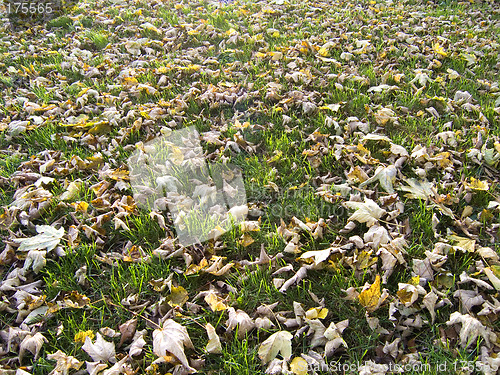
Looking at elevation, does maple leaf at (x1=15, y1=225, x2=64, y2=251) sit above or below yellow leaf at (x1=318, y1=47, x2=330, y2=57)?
below

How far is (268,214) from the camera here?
7.91 feet

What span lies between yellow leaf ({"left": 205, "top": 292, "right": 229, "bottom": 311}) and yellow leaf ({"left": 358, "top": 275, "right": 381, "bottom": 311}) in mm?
735

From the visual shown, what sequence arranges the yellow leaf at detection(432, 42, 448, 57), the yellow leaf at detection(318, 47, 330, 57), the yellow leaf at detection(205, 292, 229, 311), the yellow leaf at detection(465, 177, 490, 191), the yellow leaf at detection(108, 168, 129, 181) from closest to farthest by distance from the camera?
the yellow leaf at detection(205, 292, 229, 311) < the yellow leaf at detection(465, 177, 490, 191) < the yellow leaf at detection(108, 168, 129, 181) < the yellow leaf at detection(432, 42, 448, 57) < the yellow leaf at detection(318, 47, 330, 57)

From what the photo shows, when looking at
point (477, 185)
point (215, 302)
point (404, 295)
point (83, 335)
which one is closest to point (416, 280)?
point (404, 295)

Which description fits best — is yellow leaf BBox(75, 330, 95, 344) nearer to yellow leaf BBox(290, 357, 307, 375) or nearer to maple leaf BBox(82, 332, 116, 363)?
maple leaf BBox(82, 332, 116, 363)

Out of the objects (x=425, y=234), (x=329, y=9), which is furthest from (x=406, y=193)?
(x=329, y=9)

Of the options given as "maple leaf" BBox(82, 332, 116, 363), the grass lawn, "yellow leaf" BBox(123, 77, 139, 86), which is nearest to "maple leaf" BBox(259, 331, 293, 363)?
the grass lawn

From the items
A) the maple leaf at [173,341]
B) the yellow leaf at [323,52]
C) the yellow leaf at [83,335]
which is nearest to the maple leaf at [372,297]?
the maple leaf at [173,341]

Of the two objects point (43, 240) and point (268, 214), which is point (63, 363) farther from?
point (268, 214)

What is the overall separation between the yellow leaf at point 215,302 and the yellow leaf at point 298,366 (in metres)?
0.45

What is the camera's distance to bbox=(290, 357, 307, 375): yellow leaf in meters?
1.56

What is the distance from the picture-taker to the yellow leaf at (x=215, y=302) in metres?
1.82

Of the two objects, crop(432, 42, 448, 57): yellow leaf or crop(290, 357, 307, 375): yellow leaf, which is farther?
crop(432, 42, 448, 57): yellow leaf

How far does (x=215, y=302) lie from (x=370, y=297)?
833 mm
